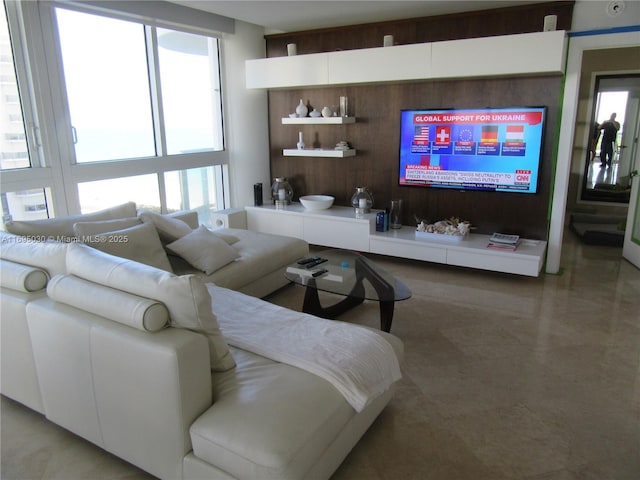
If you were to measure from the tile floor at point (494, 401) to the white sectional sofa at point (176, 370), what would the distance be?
0.46 ft

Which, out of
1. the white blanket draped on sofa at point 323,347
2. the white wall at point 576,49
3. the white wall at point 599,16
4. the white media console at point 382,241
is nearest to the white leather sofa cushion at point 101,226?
the white blanket draped on sofa at point 323,347

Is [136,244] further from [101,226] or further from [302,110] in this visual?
[302,110]

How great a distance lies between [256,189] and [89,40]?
2259 mm

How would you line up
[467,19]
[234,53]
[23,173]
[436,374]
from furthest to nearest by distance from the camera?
[234,53] < [467,19] < [23,173] < [436,374]

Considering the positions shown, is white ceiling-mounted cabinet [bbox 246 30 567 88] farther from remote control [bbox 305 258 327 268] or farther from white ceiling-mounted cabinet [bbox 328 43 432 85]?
remote control [bbox 305 258 327 268]

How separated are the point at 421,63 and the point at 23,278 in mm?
3665

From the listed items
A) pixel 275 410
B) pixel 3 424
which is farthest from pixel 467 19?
pixel 3 424

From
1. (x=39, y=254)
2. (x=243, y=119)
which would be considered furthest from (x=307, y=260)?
(x=243, y=119)

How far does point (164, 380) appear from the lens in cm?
166

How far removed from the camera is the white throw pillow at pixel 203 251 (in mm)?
3361

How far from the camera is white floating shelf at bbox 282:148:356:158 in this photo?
5.07 metres

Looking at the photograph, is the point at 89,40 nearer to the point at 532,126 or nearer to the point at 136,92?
the point at 136,92

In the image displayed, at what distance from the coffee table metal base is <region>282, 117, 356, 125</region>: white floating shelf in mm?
2011

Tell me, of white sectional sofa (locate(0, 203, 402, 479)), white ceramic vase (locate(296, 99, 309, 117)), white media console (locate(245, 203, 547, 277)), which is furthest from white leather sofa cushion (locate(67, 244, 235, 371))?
white ceramic vase (locate(296, 99, 309, 117))
